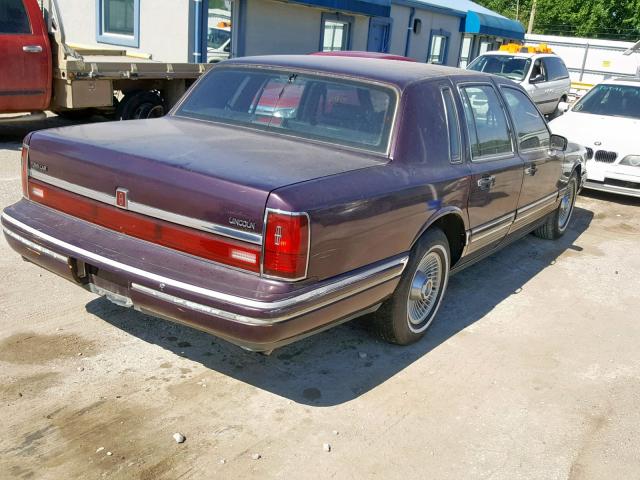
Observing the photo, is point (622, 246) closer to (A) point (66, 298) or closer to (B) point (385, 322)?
(B) point (385, 322)

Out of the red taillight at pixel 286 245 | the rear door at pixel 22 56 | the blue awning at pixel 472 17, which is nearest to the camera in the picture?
the red taillight at pixel 286 245

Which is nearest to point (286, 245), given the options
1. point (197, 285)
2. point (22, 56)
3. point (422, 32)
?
point (197, 285)

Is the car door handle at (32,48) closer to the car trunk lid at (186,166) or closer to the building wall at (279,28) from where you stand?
the car trunk lid at (186,166)

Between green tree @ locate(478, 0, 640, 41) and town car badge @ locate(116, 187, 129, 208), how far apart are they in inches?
1931

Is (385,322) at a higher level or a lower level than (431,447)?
higher

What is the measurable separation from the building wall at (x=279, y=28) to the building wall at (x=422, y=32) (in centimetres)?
458

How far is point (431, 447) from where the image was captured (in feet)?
10.8

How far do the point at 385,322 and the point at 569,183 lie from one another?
3665 millimetres

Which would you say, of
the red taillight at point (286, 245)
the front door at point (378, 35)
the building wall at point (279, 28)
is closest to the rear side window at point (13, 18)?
the building wall at point (279, 28)

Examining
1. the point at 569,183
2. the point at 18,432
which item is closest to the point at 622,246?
the point at 569,183

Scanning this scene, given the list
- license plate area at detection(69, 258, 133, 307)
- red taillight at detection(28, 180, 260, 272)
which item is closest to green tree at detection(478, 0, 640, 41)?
red taillight at detection(28, 180, 260, 272)

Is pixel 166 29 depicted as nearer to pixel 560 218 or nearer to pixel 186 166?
pixel 560 218

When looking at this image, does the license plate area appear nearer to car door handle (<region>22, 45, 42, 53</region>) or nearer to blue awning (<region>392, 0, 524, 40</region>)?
car door handle (<region>22, 45, 42, 53</region>)

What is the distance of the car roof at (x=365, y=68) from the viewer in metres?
4.17
